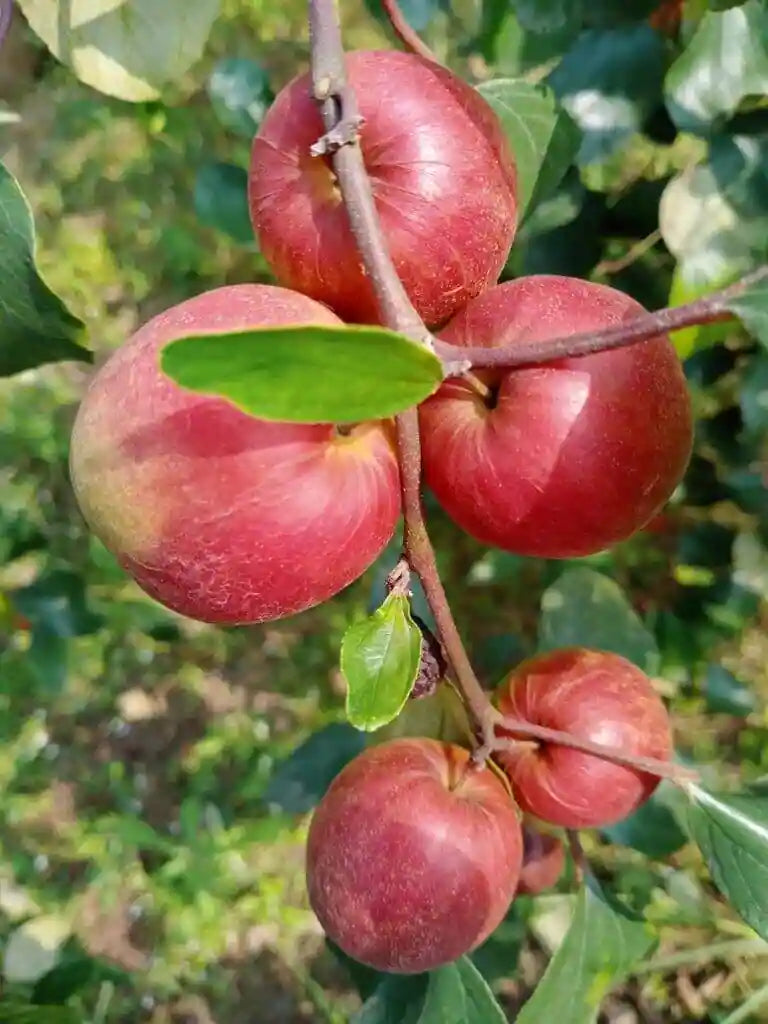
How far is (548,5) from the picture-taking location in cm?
86

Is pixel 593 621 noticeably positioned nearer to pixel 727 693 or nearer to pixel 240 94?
pixel 727 693

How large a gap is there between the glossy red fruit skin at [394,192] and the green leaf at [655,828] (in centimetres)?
54

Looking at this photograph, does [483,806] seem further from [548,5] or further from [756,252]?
[548,5]

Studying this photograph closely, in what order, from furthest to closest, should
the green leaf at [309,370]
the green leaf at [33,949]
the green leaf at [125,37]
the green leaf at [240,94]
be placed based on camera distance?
the green leaf at [33,949]
the green leaf at [240,94]
the green leaf at [125,37]
the green leaf at [309,370]

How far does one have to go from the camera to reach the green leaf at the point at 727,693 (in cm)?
118

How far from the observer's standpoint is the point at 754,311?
0.46 m

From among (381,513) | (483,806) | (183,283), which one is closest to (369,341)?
(381,513)

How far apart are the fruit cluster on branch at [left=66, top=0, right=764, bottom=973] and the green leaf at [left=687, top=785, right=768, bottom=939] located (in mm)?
174

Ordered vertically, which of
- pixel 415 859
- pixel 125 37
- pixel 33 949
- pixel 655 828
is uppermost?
pixel 125 37

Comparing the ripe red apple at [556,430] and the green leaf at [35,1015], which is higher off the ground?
the ripe red apple at [556,430]

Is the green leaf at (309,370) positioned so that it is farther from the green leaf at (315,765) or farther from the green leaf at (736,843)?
the green leaf at (315,765)

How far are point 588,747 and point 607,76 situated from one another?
59cm

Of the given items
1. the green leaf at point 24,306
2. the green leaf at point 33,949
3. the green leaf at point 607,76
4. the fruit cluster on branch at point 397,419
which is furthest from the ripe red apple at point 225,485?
the green leaf at point 33,949

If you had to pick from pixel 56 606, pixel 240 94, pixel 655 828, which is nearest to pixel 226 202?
pixel 240 94
